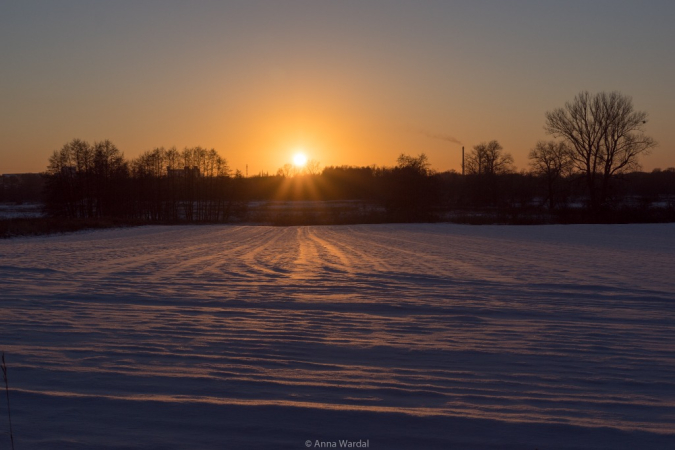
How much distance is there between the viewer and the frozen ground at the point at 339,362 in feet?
12.6

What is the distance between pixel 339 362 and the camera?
220 inches

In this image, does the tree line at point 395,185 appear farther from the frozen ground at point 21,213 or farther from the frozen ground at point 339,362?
the frozen ground at point 339,362

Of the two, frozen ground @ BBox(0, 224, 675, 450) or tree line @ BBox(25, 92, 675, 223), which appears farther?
tree line @ BBox(25, 92, 675, 223)

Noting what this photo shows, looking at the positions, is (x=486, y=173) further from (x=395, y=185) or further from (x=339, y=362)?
(x=339, y=362)

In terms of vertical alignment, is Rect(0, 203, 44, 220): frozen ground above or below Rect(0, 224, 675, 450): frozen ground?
above

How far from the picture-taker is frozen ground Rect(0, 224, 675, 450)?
385cm

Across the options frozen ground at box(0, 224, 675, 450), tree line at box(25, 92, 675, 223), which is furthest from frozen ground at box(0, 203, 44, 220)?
frozen ground at box(0, 224, 675, 450)

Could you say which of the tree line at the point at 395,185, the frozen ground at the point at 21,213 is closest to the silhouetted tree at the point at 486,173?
the tree line at the point at 395,185

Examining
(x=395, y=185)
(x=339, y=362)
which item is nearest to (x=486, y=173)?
(x=395, y=185)

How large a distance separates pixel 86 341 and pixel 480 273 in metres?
9.51

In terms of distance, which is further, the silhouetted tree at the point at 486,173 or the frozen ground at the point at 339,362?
the silhouetted tree at the point at 486,173

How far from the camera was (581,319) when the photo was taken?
786cm

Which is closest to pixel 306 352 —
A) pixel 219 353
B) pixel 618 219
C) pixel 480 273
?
pixel 219 353

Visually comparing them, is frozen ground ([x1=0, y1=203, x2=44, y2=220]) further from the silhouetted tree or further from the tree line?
the silhouetted tree
